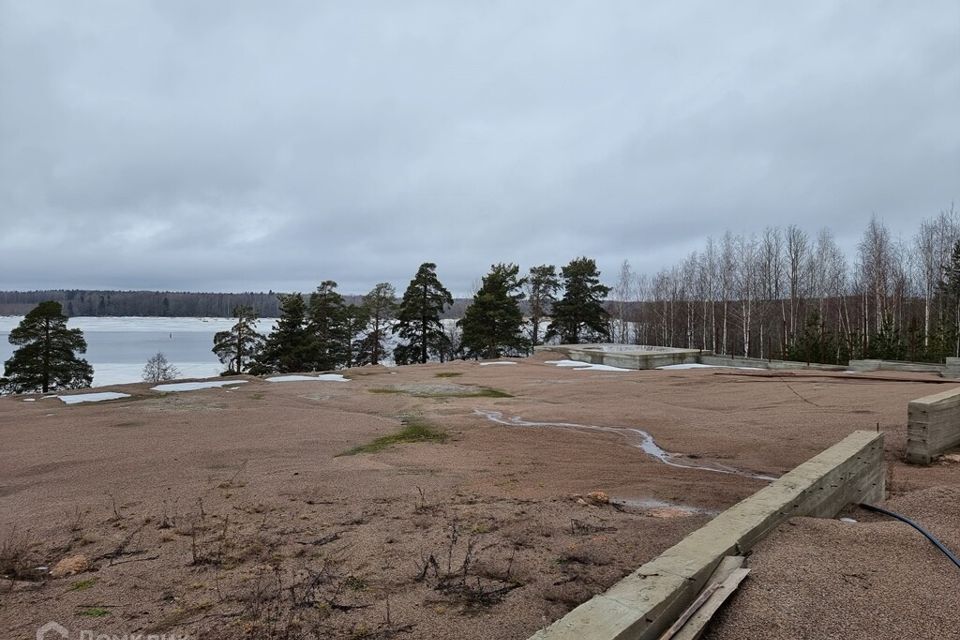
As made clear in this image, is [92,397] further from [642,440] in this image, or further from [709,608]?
[709,608]

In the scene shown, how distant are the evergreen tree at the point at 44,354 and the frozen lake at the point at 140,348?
1.82 m

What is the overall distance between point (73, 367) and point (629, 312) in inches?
1501

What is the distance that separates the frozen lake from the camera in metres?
37.0

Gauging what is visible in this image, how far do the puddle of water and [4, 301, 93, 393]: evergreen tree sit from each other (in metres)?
22.8

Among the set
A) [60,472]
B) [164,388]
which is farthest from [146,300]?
[60,472]

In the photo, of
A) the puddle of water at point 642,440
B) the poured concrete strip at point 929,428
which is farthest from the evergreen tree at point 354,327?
the poured concrete strip at point 929,428

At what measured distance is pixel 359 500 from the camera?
485 centimetres

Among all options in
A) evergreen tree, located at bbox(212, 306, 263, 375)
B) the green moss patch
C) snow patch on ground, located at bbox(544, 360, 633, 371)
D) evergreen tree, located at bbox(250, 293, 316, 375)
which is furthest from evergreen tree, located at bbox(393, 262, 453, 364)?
the green moss patch

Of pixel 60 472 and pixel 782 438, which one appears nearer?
pixel 60 472

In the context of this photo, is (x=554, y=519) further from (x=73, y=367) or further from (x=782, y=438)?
(x=73, y=367)

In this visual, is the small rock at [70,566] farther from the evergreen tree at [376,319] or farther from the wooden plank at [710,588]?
the evergreen tree at [376,319]

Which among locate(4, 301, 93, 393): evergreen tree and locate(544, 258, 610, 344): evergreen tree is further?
locate(544, 258, 610, 344): evergreen tree

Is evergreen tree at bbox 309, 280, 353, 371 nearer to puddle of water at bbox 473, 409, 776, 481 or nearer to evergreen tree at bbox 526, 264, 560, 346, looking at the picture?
evergreen tree at bbox 526, 264, 560, 346

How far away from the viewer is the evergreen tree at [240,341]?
3083 cm
